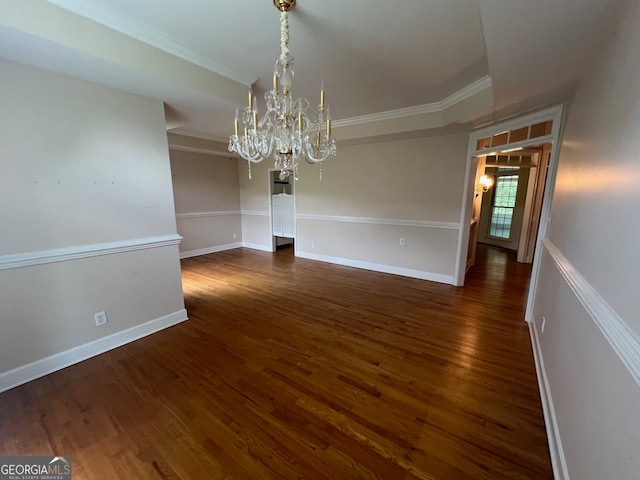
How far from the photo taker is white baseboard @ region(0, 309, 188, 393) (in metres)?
1.87

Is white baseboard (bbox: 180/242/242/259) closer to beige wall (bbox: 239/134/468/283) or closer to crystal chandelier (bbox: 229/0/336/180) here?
beige wall (bbox: 239/134/468/283)

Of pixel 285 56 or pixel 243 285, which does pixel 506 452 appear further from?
pixel 243 285

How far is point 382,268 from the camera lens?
15.1 ft

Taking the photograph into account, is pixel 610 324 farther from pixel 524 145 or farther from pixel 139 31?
pixel 139 31

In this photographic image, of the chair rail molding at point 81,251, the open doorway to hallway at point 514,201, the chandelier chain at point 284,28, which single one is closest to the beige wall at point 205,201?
the chair rail molding at point 81,251

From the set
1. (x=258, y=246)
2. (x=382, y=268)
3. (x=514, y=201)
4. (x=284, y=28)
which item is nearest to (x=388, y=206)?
(x=382, y=268)

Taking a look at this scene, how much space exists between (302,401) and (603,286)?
175cm

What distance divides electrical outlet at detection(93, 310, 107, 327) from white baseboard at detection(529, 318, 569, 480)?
332 centimetres

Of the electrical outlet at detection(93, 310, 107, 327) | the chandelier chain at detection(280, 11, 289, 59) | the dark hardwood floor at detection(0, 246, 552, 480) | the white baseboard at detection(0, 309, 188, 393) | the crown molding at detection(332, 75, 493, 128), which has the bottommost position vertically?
the dark hardwood floor at detection(0, 246, 552, 480)

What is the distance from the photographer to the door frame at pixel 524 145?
8.16 ft

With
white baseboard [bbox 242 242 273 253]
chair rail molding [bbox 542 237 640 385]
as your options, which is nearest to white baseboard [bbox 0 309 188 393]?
chair rail molding [bbox 542 237 640 385]

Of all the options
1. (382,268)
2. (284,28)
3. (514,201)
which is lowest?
(382,268)

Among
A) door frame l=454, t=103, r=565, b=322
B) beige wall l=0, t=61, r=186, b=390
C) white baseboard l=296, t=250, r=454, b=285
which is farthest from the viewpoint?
white baseboard l=296, t=250, r=454, b=285

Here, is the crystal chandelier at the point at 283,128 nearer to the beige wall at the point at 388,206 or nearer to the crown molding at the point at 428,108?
the crown molding at the point at 428,108
